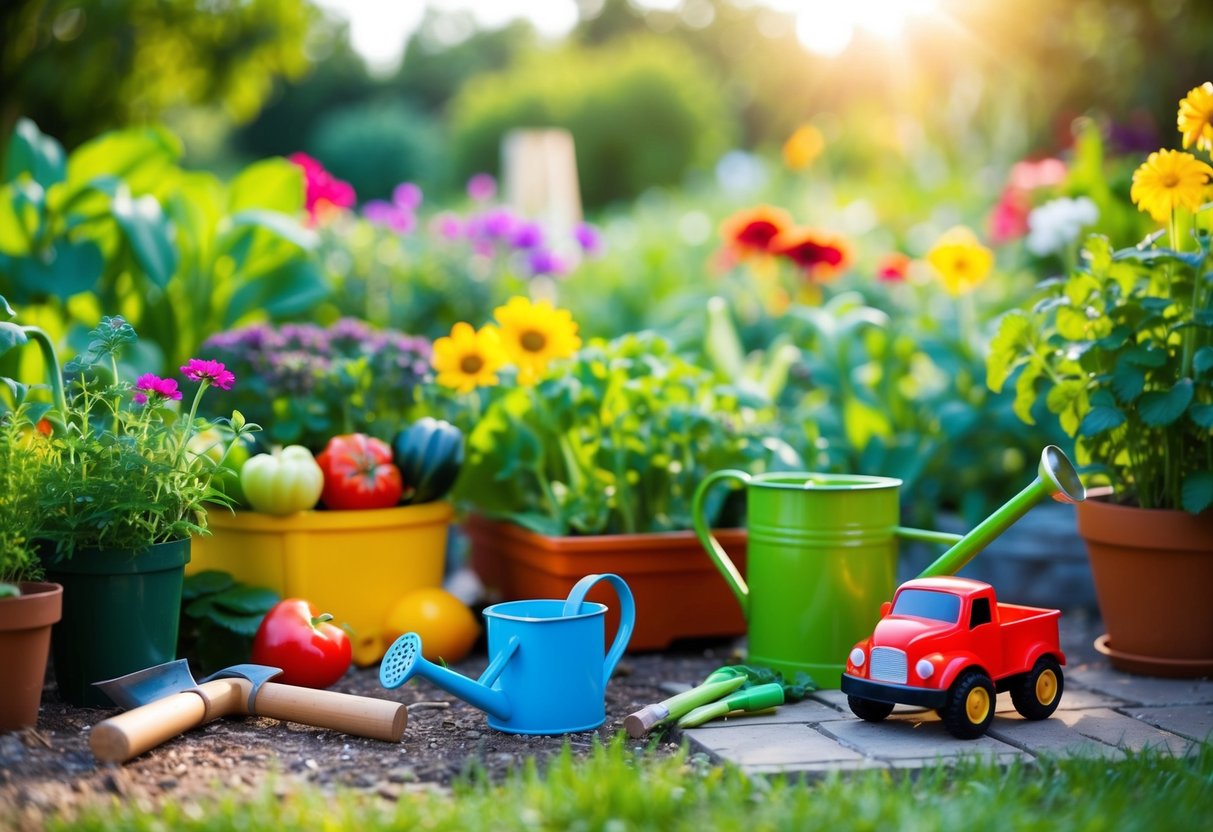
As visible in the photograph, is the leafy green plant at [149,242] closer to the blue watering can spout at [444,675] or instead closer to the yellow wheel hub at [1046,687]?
the blue watering can spout at [444,675]

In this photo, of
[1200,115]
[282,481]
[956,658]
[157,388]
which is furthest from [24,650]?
[1200,115]

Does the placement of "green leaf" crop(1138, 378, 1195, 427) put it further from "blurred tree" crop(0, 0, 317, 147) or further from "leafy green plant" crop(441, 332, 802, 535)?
"blurred tree" crop(0, 0, 317, 147)

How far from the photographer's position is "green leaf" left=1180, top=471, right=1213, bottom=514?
2.68 m

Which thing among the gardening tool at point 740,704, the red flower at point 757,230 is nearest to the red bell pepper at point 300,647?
the gardening tool at point 740,704

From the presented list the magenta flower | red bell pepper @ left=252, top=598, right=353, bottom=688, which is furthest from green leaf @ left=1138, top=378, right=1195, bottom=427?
the magenta flower

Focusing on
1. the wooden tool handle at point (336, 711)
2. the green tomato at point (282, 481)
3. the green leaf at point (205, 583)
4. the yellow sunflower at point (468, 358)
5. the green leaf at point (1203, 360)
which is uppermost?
the yellow sunflower at point (468, 358)

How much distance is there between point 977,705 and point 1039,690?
22 centimetres

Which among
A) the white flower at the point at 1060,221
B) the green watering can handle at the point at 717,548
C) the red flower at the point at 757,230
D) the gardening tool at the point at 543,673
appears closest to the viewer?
the gardening tool at the point at 543,673

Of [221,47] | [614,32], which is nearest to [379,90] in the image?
[614,32]

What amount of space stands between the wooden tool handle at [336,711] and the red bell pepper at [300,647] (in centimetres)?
24

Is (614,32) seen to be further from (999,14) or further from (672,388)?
(672,388)

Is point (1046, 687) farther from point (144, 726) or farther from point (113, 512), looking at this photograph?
point (113, 512)

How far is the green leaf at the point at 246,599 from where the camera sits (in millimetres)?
2783

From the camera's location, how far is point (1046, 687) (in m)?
2.46
